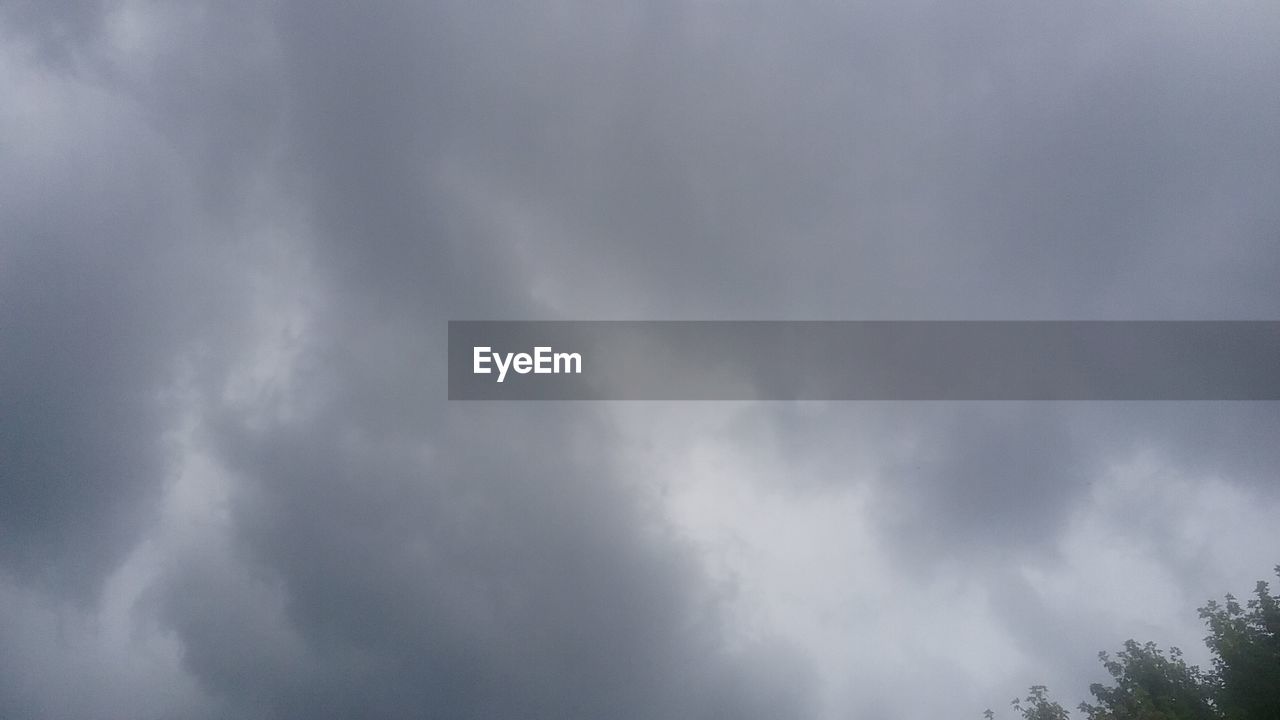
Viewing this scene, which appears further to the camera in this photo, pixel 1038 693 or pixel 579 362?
pixel 1038 693

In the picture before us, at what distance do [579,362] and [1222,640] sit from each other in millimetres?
40639

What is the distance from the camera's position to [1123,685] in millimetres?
43125

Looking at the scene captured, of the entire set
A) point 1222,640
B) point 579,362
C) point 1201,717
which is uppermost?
point 579,362

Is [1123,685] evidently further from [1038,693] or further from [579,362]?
[579,362]

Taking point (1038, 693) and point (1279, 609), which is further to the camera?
point (1038, 693)

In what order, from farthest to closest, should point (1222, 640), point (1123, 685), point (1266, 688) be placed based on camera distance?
point (1123, 685) < point (1222, 640) < point (1266, 688)

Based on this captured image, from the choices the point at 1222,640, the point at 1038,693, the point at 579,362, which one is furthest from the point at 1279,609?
the point at 579,362

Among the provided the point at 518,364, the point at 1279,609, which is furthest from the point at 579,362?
the point at 1279,609

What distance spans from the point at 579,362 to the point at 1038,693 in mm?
39408

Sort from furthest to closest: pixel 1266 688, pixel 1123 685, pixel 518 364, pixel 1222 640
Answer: pixel 1123 685 → pixel 1222 640 → pixel 1266 688 → pixel 518 364

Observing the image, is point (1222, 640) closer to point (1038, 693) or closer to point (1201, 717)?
point (1201, 717)

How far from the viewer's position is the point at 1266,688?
3534cm

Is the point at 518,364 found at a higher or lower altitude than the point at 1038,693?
higher

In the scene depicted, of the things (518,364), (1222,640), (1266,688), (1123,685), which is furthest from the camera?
(1123,685)
